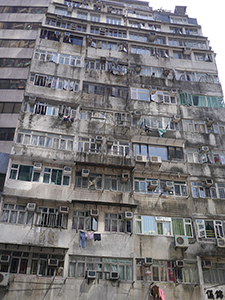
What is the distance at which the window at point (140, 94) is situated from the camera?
73.5 ft

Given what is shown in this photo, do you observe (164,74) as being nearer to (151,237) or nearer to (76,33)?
(76,33)

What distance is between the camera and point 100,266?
1612cm

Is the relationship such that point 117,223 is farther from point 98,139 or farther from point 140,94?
point 140,94

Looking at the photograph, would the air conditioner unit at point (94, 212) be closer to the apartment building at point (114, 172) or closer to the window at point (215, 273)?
the apartment building at point (114, 172)

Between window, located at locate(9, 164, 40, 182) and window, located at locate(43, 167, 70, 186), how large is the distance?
52 cm

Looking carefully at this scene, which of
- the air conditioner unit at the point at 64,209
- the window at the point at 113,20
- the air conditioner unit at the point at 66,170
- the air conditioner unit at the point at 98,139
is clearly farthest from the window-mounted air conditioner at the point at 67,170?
the window at the point at 113,20

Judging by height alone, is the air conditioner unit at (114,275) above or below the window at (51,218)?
below

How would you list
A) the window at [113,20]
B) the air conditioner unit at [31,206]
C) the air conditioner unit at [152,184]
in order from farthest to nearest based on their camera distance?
1. the window at [113,20]
2. the air conditioner unit at [152,184]
3. the air conditioner unit at [31,206]

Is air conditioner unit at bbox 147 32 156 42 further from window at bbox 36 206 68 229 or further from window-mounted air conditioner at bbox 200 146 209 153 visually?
window at bbox 36 206 68 229

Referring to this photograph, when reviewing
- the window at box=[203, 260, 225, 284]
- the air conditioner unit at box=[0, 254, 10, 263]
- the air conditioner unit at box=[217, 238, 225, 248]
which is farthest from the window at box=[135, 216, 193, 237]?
the air conditioner unit at box=[0, 254, 10, 263]

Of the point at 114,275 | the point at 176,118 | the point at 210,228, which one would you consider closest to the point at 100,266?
the point at 114,275

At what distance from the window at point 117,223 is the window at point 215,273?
4.86 m

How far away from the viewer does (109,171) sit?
19000mm

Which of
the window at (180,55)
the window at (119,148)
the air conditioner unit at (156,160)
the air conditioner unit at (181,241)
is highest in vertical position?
the window at (180,55)
